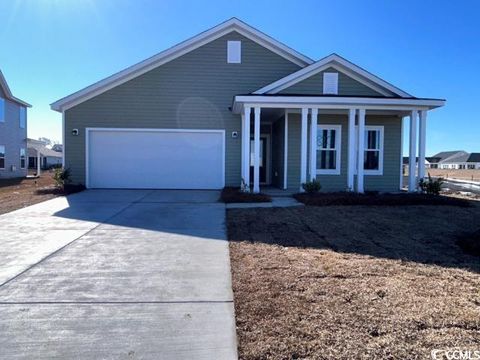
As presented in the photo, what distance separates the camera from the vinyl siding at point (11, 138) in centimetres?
2666

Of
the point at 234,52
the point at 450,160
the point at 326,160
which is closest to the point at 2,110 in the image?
the point at 234,52

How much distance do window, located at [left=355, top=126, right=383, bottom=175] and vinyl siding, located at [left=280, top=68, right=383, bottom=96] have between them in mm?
1541

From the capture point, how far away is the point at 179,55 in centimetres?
1544

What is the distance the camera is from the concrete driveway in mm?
3051

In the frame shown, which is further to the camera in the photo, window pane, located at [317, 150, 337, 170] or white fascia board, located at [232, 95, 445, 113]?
window pane, located at [317, 150, 337, 170]

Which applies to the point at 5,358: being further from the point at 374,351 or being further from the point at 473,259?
the point at 473,259

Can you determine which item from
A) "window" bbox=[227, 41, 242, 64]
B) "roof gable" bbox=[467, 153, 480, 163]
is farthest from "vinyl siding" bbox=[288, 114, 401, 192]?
"roof gable" bbox=[467, 153, 480, 163]

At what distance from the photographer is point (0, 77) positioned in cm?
2533

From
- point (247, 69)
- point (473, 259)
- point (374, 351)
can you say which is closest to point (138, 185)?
point (247, 69)

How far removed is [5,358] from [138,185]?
12826 millimetres

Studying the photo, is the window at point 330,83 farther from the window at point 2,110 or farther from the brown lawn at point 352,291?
the window at point 2,110

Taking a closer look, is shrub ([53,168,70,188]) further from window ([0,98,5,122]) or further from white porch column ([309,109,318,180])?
window ([0,98,5,122])

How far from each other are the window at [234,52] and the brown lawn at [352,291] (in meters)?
9.67

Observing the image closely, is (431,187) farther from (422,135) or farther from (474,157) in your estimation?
(474,157)
